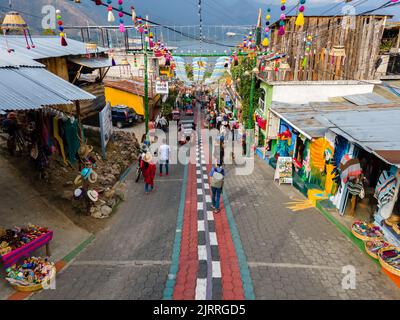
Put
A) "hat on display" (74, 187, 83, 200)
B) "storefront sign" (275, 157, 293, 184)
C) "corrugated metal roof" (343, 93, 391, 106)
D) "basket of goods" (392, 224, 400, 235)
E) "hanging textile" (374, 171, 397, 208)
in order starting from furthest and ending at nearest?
"corrugated metal roof" (343, 93, 391, 106), "storefront sign" (275, 157, 293, 184), "hat on display" (74, 187, 83, 200), "hanging textile" (374, 171, 397, 208), "basket of goods" (392, 224, 400, 235)

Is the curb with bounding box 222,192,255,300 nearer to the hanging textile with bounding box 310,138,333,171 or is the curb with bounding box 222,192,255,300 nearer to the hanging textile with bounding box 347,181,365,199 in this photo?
the hanging textile with bounding box 347,181,365,199

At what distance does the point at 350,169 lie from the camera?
28.2 feet

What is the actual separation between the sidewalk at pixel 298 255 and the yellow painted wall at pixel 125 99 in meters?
20.2

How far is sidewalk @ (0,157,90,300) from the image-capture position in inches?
303

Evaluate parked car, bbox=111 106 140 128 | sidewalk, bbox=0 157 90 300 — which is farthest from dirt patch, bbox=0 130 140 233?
parked car, bbox=111 106 140 128

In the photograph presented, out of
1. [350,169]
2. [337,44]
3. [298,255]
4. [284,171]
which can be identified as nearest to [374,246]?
[298,255]

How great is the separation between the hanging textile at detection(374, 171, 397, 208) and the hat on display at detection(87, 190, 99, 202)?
8329mm

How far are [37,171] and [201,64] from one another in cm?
2109

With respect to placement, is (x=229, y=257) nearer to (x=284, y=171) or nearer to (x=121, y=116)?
(x=284, y=171)

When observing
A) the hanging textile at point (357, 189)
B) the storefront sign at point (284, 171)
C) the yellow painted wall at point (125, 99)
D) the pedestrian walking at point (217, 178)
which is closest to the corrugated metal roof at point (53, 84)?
the pedestrian walking at point (217, 178)

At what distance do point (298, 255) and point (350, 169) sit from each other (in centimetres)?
319

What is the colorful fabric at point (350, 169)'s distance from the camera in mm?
8500

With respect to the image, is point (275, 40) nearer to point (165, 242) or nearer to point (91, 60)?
point (91, 60)

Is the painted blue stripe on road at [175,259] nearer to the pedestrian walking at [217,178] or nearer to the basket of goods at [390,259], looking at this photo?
the pedestrian walking at [217,178]
